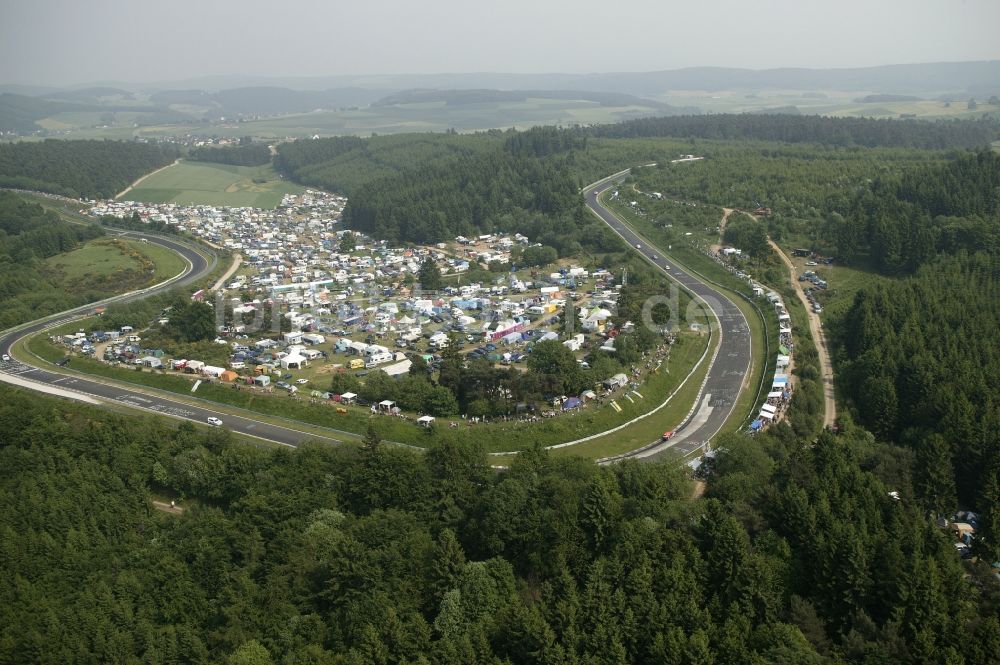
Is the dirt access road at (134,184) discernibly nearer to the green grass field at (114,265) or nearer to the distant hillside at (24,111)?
the green grass field at (114,265)

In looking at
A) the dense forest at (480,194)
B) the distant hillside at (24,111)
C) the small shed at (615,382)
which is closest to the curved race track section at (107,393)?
the small shed at (615,382)

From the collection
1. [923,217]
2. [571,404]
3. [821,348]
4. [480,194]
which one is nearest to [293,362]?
[571,404]

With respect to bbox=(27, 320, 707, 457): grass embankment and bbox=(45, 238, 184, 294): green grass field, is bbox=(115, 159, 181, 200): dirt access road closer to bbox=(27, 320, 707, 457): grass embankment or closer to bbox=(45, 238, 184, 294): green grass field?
bbox=(45, 238, 184, 294): green grass field

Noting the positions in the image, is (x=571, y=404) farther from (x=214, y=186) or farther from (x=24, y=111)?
(x=24, y=111)

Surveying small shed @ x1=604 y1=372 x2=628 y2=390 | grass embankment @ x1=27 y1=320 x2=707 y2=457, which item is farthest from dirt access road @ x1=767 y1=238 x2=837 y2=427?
small shed @ x1=604 y1=372 x2=628 y2=390

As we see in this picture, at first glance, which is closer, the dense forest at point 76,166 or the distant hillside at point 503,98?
the dense forest at point 76,166

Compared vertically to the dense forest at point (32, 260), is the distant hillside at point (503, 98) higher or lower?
higher
